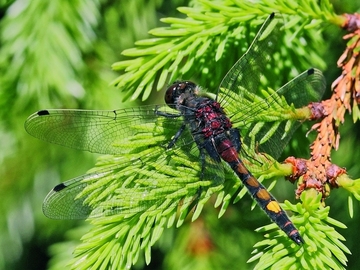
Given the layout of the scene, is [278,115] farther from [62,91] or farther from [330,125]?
[62,91]

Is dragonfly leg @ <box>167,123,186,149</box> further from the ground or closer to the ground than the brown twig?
further from the ground

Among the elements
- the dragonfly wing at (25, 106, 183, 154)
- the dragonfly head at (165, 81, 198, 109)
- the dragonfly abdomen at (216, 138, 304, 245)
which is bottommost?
the dragonfly abdomen at (216, 138, 304, 245)

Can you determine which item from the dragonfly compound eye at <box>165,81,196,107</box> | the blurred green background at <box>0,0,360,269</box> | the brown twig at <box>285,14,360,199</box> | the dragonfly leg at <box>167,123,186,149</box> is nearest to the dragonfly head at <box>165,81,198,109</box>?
the dragonfly compound eye at <box>165,81,196,107</box>

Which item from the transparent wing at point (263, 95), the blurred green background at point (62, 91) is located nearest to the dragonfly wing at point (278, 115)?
the transparent wing at point (263, 95)

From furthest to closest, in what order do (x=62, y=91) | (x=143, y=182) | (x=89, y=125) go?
(x=62, y=91)
(x=89, y=125)
(x=143, y=182)

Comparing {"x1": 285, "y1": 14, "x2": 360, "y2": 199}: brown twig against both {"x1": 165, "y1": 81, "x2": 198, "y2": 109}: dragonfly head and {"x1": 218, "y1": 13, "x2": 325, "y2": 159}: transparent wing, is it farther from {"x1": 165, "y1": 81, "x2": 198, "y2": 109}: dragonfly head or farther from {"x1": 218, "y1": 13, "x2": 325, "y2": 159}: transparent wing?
{"x1": 165, "y1": 81, "x2": 198, "y2": 109}: dragonfly head

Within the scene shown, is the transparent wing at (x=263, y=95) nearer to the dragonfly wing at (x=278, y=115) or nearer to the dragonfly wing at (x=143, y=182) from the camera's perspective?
the dragonfly wing at (x=278, y=115)

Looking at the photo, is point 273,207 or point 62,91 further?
point 62,91

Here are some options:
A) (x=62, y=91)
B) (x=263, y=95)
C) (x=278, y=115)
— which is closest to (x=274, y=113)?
(x=278, y=115)
